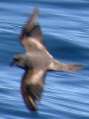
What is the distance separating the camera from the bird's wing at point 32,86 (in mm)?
7156

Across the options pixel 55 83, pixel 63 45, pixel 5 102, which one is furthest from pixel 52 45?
pixel 5 102

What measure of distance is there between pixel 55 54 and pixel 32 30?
418cm

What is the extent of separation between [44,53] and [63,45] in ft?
16.3

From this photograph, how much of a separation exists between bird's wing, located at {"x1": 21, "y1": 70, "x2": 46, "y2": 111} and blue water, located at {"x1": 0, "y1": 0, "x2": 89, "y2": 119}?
2.74m

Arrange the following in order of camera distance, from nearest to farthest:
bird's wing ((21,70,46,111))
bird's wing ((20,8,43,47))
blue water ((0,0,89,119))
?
bird's wing ((21,70,46,111))
bird's wing ((20,8,43,47))
blue water ((0,0,89,119))

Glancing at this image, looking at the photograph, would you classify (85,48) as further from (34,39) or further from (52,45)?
(34,39)

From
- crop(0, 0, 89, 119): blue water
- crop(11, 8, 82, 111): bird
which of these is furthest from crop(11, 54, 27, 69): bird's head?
crop(0, 0, 89, 119): blue water

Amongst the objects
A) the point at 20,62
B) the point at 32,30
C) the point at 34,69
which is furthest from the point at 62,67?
the point at 32,30

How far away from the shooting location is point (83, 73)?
12.0 meters

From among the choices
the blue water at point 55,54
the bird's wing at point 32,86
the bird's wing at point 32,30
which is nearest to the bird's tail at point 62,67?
the bird's wing at point 32,86

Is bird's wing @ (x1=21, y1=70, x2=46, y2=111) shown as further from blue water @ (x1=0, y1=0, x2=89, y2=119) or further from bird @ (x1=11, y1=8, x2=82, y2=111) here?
blue water @ (x1=0, y1=0, x2=89, y2=119)

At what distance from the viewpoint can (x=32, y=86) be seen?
7.39 meters

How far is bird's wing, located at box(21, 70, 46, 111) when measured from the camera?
7.16m

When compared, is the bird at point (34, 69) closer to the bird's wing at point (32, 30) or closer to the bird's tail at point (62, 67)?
the bird's tail at point (62, 67)
